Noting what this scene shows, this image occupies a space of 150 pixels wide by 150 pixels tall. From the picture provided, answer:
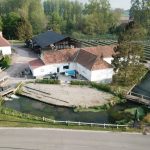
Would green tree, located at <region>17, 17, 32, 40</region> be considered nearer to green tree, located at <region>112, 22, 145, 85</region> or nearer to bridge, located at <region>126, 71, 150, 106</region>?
bridge, located at <region>126, 71, 150, 106</region>

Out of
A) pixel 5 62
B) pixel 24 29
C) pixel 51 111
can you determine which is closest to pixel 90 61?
pixel 51 111

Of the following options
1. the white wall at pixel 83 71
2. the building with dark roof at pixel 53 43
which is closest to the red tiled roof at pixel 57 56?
the white wall at pixel 83 71

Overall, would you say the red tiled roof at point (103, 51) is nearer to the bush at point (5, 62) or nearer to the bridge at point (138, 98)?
the bridge at point (138, 98)

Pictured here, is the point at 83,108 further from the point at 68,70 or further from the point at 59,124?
the point at 68,70

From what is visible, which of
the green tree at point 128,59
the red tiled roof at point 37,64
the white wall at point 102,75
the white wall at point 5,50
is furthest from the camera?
the white wall at point 5,50

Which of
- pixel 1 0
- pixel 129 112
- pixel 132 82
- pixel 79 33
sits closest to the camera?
pixel 129 112

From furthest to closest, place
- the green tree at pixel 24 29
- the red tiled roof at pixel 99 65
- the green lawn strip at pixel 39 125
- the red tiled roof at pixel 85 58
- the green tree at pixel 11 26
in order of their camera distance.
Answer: the green tree at pixel 11 26, the green tree at pixel 24 29, the red tiled roof at pixel 85 58, the red tiled roof at pixel 99 65, the green lawn strip at pixel 39 125

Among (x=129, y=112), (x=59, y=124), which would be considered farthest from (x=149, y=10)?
(x=59, y=124)
